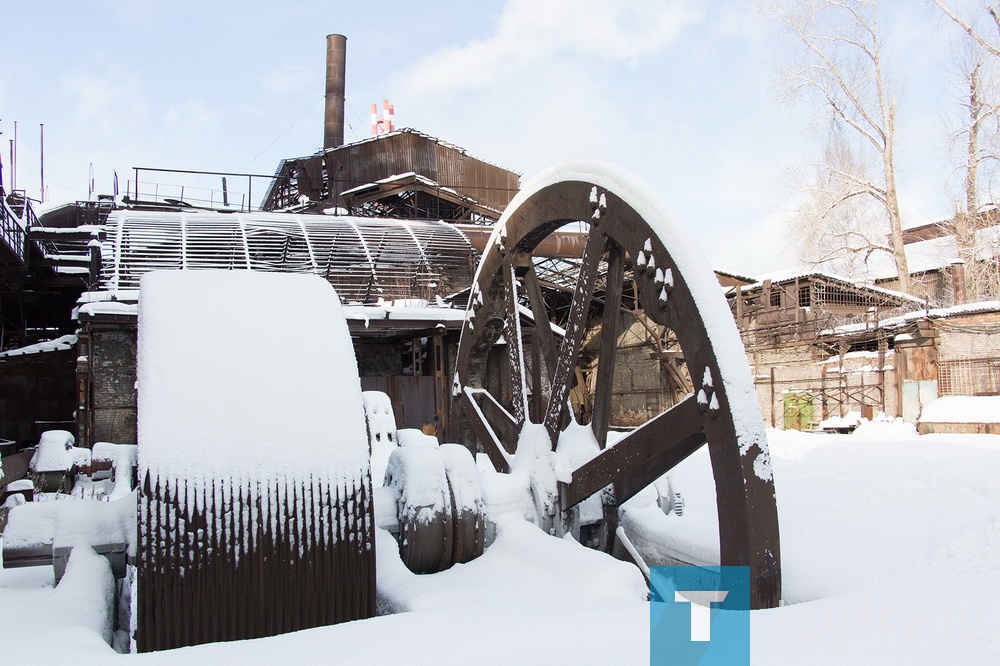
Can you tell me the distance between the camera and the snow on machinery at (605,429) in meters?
2.71

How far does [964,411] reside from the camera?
8.00 metres

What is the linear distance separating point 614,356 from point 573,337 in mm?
303

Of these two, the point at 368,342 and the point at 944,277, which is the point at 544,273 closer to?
the point at 368,342

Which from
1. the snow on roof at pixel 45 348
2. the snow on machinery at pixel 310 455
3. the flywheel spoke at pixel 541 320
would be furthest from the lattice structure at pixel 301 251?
the snow on machinery at pixel 310 455

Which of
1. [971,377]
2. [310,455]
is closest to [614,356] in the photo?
[310,455]

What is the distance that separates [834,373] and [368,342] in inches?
450

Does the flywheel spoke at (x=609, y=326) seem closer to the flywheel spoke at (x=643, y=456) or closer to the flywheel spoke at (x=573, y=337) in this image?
the flywheel spoke at (x=573, y=337)

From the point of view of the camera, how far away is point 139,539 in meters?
2.50

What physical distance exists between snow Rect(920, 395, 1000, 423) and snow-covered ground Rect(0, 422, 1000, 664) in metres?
3.53

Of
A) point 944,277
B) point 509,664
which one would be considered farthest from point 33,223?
point 944,277

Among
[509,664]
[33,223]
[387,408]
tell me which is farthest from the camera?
[33,223]

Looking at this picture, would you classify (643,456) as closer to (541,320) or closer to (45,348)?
(541,320)

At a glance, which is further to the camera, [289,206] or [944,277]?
[289,206]

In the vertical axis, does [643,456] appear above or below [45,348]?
below
